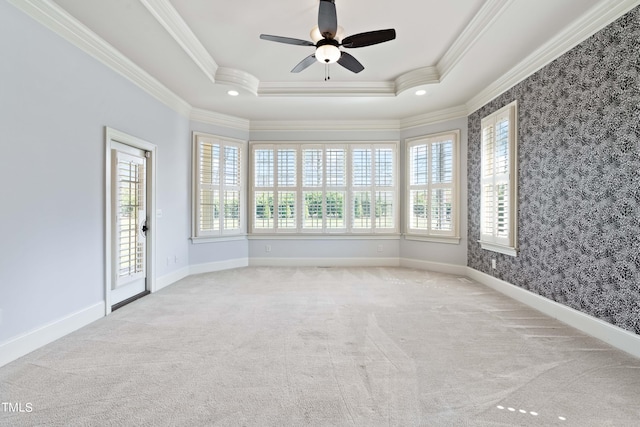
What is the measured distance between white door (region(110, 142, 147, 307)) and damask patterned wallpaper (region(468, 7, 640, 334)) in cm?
485

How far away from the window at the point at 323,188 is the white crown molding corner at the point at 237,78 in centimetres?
162

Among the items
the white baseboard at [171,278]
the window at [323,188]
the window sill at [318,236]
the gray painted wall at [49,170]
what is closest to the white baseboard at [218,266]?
the white baseboard at [171,278]

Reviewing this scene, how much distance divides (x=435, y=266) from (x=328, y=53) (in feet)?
13.3

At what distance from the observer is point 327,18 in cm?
252

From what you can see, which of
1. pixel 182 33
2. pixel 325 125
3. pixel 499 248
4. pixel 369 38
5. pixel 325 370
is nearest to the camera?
pixel 325 370

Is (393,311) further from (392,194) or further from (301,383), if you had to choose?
(392,194)

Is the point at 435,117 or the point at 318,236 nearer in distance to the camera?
the point at 435,117

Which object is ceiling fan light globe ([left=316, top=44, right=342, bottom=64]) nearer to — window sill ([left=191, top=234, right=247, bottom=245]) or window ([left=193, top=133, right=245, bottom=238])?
window ([left=193, top=133, right=245, bottom=238])

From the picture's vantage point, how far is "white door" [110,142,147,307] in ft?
11.4

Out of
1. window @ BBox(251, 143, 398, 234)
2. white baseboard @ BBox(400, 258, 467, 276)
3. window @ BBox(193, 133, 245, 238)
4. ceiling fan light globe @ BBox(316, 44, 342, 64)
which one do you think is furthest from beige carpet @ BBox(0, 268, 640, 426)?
ceiling fan light globe @ BBox(316, 44, 342, 64)


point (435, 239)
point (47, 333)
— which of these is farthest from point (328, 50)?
point (435, 239)

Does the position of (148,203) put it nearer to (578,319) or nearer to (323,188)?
(323,188)

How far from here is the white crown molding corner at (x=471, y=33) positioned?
8.95 ft

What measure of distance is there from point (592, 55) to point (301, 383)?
3.71 meters
